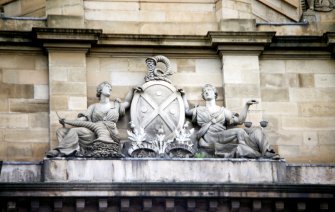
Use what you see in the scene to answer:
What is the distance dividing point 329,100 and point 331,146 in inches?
44.5

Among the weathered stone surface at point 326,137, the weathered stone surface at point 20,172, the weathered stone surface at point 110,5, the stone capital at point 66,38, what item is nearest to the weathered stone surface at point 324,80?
the weathered stone surface at point 326,137

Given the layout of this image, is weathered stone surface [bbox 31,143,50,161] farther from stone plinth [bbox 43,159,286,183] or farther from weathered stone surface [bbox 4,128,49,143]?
stone plinth [bbox 43,159,286,183]

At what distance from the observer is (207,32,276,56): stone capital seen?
4138 cm

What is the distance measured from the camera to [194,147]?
132 feet

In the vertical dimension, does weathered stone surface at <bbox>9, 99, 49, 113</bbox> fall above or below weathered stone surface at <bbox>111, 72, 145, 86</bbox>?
below

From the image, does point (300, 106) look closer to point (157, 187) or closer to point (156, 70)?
point (156, 70)

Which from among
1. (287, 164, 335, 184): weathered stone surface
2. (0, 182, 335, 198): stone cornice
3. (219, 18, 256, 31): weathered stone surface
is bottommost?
(0, 182, 335, 198): stone cornice

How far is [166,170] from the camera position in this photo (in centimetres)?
3894

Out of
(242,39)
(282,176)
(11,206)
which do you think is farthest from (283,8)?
(11,206)

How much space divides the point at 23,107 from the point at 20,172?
2.27 metres

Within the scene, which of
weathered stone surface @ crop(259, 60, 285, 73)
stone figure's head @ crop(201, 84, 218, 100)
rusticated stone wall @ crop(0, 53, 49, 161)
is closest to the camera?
rusticated stone wall @ crop(0, 53, 49, 161)

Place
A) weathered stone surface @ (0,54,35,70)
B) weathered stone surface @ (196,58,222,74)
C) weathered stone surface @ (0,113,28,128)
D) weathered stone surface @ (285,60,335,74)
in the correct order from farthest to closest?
weathered stone surface @ (285,60,335,74), weathered stone surface @ (196,58,222,74), weathered stone surface @ (0,54,35,70), weathered stone surface @ (0,113,28,128)

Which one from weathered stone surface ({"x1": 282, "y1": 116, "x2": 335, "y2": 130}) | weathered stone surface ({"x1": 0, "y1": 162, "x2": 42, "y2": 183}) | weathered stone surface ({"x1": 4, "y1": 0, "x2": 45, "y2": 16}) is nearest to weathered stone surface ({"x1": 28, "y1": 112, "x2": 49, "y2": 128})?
weathered stone surface ({"x1": 0, "y1": 162, "x2": 42, "y2": 183})

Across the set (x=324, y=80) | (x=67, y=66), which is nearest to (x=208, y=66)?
Answer: (x=324, y=80)
